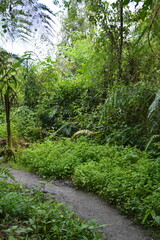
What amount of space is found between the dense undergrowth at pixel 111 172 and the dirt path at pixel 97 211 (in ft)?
0.44

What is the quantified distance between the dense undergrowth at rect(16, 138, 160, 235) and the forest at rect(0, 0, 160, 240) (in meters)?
0.02

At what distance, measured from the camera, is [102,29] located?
7.49m

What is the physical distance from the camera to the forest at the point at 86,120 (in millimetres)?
1922

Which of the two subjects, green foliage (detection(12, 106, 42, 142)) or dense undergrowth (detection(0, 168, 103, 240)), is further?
green foliage (detection(12, 106, 42, 142))

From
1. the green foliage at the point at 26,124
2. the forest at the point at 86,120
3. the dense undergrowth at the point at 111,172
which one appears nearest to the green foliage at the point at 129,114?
the forest at the point at 86,120

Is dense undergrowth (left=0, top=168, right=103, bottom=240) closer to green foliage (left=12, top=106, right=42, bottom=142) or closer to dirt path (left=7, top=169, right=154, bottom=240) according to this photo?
dirt path (left=7, top=169, right=154, bottom=240)

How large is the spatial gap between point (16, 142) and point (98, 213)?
427 centimetres

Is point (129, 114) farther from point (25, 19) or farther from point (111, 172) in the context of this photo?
point (25, 19)

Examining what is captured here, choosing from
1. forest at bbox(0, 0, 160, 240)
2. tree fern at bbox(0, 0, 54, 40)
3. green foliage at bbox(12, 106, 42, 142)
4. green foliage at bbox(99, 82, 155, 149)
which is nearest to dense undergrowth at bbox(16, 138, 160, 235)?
forest at bbox(0, 0, 160, 240)

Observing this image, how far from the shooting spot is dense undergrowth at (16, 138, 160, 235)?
306cm

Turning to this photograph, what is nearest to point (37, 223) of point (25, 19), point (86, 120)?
point (25, 19)

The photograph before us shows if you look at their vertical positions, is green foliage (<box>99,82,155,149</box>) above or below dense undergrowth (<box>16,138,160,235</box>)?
above

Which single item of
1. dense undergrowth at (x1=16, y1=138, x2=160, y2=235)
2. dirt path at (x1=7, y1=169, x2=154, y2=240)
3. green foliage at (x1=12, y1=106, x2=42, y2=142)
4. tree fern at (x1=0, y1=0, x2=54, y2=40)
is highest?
tree fern at (x1=0, y1=0, x2=54, y2=40)

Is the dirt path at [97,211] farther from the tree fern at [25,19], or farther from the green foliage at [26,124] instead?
the green foliage at [26,124]
